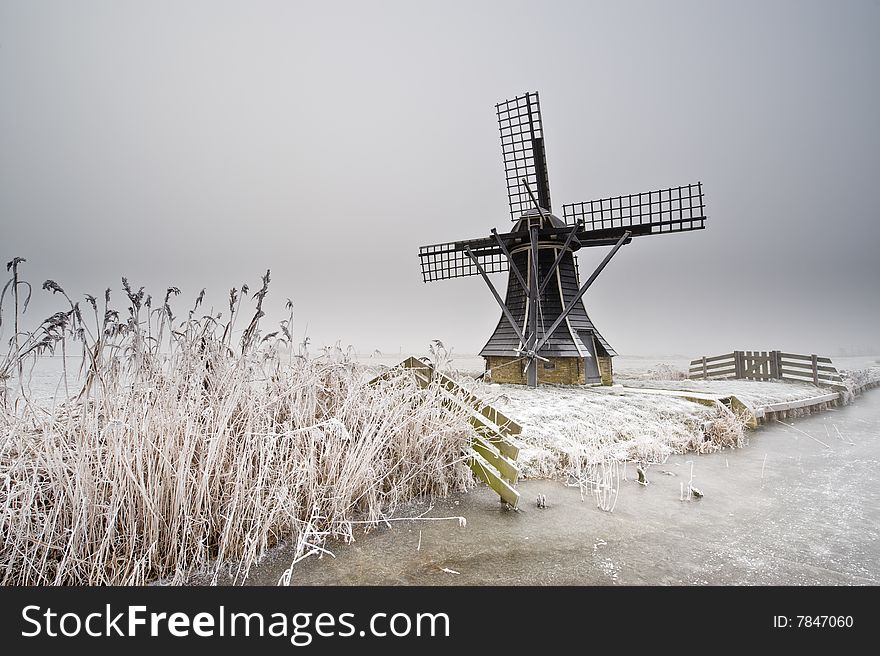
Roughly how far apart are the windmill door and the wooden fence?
8.09m

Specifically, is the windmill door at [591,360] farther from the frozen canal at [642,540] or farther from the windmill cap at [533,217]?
the frozen canal at [642,540]

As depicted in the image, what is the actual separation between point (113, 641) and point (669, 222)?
48.2 ft

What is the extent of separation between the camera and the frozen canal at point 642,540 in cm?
230

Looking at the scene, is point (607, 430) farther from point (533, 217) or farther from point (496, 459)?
point (533, 217)

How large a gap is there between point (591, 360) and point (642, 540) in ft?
38.7

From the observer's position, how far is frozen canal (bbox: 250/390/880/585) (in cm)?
230

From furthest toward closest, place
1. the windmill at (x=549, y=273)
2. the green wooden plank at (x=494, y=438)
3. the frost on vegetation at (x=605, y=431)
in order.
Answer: the windmill at (x=549, y=273), the frost on vegetation at (x=605, y=431), the green wooden plank at (x=494, y=438)

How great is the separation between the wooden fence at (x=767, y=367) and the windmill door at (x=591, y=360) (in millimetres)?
8091

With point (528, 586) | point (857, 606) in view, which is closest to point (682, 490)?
point (857, 606)

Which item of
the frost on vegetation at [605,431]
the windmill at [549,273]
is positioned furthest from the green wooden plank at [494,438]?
the windmill at [549,273]

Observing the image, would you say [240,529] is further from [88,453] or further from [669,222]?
[669,222]

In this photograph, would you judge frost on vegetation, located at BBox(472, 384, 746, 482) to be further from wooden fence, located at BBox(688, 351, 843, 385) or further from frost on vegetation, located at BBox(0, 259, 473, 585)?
wooden fence, located at BBox(688, 351, 843, 385)

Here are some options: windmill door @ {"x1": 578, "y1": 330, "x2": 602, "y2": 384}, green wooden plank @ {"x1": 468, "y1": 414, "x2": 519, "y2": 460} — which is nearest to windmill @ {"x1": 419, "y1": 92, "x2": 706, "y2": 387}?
windmill door @ {"x1": 578, "y1": 330, "x2": 602, "y2": 384}

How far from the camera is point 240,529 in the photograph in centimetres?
245
